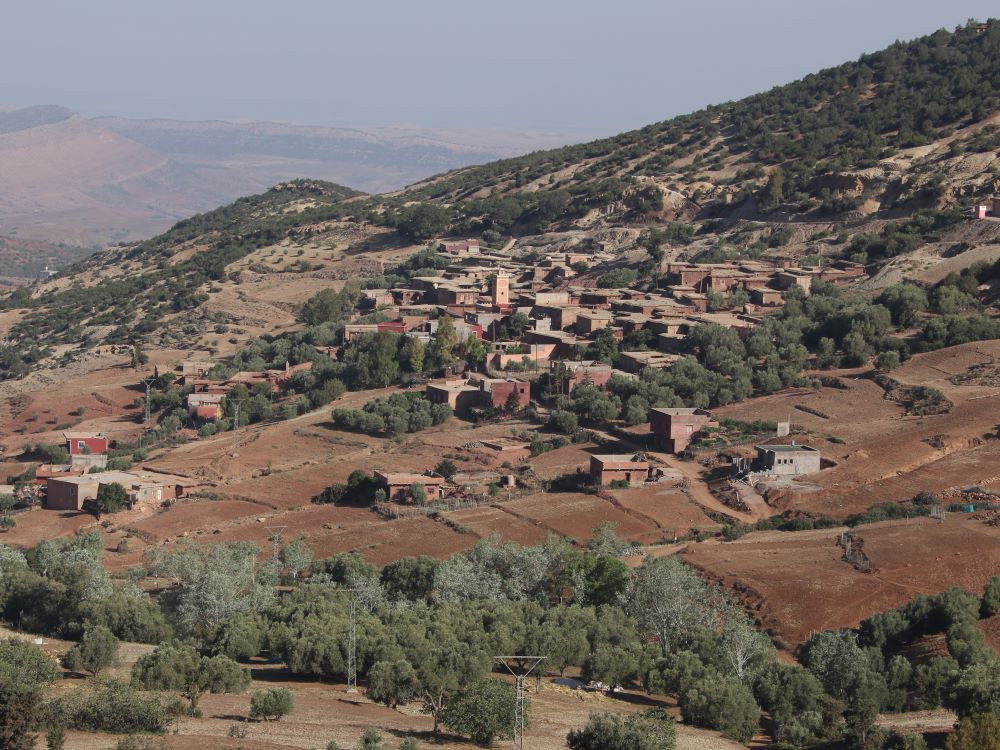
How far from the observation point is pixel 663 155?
3270 inches

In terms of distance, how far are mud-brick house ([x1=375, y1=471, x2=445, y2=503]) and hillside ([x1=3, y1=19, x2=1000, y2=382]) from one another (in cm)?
2143

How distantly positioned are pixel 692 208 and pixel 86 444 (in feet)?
111

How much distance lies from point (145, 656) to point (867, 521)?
17313 mm

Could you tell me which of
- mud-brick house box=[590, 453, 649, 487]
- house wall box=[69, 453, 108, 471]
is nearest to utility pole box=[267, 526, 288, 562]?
mud-brick house box=[590, 453, 649, 487]

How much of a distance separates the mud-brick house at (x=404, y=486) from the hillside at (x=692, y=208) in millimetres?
21435

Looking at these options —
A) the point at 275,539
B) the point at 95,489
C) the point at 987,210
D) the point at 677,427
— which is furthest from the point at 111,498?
the point at 987,210

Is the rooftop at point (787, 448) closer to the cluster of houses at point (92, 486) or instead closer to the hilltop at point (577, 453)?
the hilltop at point (577, 453)

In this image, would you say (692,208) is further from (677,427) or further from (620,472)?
(620,472)

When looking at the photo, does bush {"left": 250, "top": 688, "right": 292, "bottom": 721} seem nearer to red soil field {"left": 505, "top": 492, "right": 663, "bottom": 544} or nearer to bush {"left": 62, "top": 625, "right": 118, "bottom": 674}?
bush {"left": 62, "top": 625, "right": 118, "bottom": 674}

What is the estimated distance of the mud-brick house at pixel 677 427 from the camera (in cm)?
4081

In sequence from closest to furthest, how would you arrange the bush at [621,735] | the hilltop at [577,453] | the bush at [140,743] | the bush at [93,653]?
the bush at [140,743]
the bush at [621,735]
the bush at [93,653]
the hilltop at [577,453]

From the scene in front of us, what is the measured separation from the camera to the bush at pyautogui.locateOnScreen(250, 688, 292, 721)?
21.1 m

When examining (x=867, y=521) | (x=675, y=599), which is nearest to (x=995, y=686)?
(x=675, y=599)

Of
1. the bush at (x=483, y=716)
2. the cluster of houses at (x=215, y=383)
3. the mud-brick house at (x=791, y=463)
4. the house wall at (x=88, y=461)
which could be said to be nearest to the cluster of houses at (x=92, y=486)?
the house wall at (x=88, y=461)
